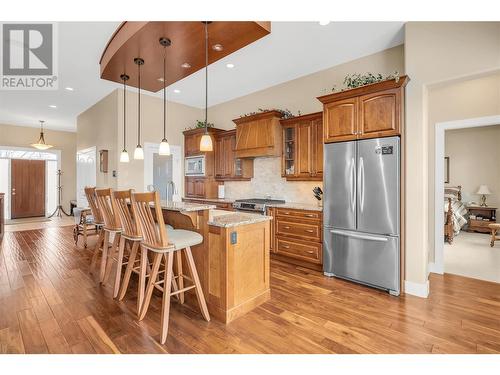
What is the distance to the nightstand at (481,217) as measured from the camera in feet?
20.4

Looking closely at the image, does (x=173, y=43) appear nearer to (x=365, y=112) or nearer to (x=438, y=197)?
(x=365, y=112)

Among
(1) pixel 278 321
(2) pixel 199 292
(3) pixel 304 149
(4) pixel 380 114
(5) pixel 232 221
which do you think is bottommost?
(1) pixel 278 321

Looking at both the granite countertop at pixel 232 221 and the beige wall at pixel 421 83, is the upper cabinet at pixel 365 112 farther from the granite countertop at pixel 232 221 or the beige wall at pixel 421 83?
the granite countertop at pixel 232 221

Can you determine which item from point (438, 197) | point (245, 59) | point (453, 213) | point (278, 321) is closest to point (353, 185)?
point (438, 197)

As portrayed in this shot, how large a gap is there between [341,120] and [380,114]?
0.47 meters

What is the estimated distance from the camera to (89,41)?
338cm

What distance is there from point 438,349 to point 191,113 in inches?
244

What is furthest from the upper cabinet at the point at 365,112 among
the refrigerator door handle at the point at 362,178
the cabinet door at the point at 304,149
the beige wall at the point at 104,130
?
the beige wall at the point at 104,130

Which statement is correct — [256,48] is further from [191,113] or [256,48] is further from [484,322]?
[484,322]

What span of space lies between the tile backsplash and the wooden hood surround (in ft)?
7.21

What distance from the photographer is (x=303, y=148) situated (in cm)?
420

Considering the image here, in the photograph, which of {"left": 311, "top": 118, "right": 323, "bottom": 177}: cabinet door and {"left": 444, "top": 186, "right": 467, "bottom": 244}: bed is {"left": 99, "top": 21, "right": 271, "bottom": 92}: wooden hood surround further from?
{"left": 444, "top": 186, "right": 467, "bottom": 244}: bed

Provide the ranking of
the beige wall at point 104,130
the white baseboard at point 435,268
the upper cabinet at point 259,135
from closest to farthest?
the white baseboard at point 435,268, the upper cabinet at point 259,135, the beige wall at point 104,130
